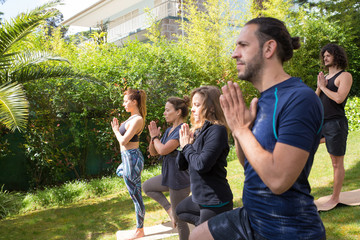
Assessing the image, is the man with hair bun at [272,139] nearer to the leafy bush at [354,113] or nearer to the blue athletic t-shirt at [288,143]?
the blue athletic t-shirt at [288,143]

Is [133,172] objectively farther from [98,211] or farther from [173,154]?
[98,211]

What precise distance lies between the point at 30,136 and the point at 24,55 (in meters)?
1.86

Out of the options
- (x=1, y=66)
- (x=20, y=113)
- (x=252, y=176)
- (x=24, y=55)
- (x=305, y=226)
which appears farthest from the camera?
(x=24, y=55)

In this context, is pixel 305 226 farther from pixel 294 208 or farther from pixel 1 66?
pixel 1 66

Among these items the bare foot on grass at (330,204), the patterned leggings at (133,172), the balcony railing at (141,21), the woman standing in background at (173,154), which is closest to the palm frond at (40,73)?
the patterned leggings at (133,172)

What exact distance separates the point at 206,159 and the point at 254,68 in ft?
3.54

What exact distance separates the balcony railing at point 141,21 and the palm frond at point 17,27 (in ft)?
30.0

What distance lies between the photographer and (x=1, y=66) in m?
6.78

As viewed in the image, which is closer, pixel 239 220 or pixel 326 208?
pixel 239 220

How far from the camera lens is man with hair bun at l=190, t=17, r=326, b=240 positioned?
146cm

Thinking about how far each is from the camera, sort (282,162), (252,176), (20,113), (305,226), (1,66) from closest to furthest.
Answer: (282,162) → (305,226) → (252,176) → (20,113) → (1,66)

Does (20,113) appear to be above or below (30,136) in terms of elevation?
above

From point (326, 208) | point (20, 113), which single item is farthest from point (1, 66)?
point (326, 208)

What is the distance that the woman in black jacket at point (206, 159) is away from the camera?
265 centimetres
